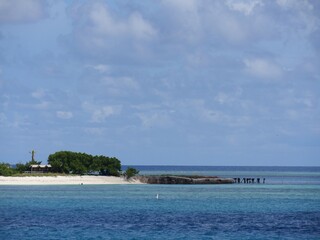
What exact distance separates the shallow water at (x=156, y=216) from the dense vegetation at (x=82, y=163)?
47.9 meters

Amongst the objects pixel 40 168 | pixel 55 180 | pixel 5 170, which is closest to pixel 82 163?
pixel 40 168

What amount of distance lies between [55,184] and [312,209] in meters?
76.4

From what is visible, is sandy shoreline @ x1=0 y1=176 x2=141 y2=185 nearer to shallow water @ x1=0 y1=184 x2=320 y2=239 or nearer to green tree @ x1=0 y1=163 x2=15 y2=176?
green tree @ x1=0 y1=163 x2=15 y2=176

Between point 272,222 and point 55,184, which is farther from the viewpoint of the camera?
point 55,184

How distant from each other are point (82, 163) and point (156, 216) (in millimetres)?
93042

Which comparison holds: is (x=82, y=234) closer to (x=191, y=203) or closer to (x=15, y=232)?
(x=15, y=232)

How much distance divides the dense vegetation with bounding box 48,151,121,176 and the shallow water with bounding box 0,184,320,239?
157 ft

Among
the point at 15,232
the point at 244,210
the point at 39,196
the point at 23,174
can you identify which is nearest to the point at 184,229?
the point at 15,232

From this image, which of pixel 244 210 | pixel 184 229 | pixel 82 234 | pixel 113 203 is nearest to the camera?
pixel 82 234

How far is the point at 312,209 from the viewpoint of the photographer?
94.9m

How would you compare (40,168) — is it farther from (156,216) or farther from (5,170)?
(156,216)

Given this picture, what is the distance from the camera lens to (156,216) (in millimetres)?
83812

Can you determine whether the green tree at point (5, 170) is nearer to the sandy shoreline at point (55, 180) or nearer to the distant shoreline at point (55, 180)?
the distant shoreline at point (55, 180)

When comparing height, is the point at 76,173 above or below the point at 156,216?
above
